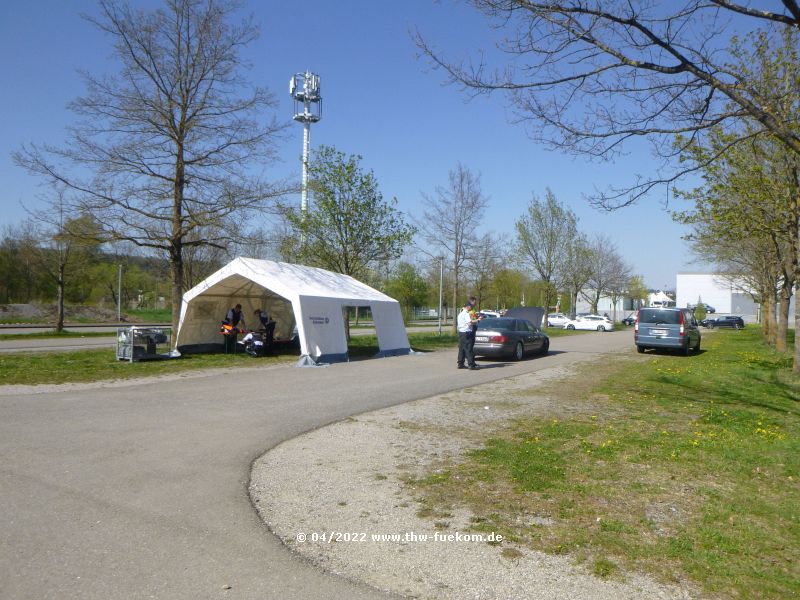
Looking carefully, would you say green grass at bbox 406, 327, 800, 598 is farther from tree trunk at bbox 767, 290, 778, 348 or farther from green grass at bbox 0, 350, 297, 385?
tree trunk at bbox 767, 290, 778, 348

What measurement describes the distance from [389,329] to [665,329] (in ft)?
33.6

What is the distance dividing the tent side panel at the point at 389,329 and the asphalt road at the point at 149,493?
880 centimetres

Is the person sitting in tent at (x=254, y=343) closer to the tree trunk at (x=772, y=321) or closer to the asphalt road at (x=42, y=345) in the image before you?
the asphalt road at (x=42, y=345)

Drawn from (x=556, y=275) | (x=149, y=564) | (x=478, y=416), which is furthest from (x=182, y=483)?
(x=556, y=275)

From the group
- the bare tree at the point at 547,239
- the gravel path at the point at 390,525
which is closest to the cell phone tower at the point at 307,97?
the bare tree at the point at 547,239

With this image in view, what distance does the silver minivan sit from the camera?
22.8 meters

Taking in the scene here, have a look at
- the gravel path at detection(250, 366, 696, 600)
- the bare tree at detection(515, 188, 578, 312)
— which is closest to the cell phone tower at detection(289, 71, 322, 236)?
the bare tree at detection(515, 188, 578, 312)

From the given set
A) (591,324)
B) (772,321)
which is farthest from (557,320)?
(772,321)

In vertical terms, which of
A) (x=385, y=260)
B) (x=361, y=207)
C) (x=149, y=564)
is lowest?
(x=149, y=564)

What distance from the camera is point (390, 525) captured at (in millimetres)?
4777

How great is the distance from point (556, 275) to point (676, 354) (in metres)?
21.5

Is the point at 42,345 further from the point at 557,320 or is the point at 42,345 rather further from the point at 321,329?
the point at 557,320

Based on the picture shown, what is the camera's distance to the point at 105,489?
18.0 feet

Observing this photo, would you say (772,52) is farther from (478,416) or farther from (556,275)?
(556,275)
